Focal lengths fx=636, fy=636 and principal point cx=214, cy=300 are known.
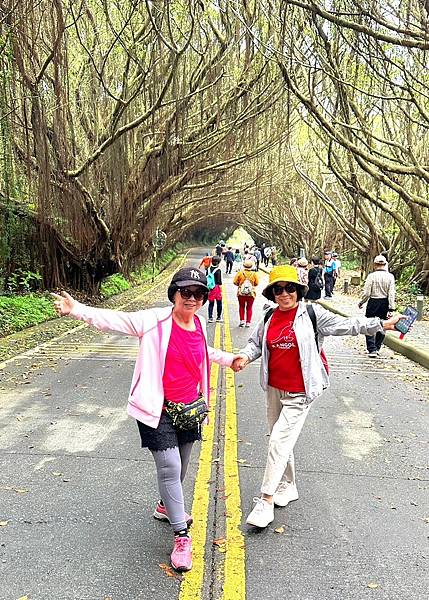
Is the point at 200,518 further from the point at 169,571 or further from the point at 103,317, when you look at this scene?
the point at 103,317

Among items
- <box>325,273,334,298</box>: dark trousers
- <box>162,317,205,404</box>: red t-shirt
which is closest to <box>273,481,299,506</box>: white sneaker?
<box>162,317,205,404</box>: red t-shirt

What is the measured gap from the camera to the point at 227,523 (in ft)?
13.4

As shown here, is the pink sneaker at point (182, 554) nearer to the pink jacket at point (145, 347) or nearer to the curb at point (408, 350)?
the pink jacket at point (145, 347)

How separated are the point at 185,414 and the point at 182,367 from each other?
269 mm

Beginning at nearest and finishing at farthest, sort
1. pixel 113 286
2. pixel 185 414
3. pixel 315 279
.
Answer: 1. pixel 185 414
2. pixel 315 279
3. pixel 113 286

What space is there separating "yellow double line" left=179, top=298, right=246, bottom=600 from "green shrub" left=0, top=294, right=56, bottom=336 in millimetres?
7783

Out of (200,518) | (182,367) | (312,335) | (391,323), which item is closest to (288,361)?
(312,335)

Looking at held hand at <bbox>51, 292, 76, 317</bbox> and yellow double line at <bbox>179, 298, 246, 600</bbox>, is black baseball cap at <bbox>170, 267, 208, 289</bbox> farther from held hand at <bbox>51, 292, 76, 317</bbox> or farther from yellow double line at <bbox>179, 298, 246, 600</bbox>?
yellow double line at <bbox>179, 298, 246, 600</bbox>

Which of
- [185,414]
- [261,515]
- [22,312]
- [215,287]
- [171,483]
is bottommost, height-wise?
[22,312]

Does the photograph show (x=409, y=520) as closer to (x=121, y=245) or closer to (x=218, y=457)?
(x=218, y=457)

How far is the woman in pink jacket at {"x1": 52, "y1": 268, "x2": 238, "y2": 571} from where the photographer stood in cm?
356

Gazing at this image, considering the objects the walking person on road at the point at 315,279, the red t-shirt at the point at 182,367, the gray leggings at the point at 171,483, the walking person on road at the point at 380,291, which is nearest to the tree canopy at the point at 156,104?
the walking person on road at the point at 315,279

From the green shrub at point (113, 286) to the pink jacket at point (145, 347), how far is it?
17.7 metres

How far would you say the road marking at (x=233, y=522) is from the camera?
334 cm
